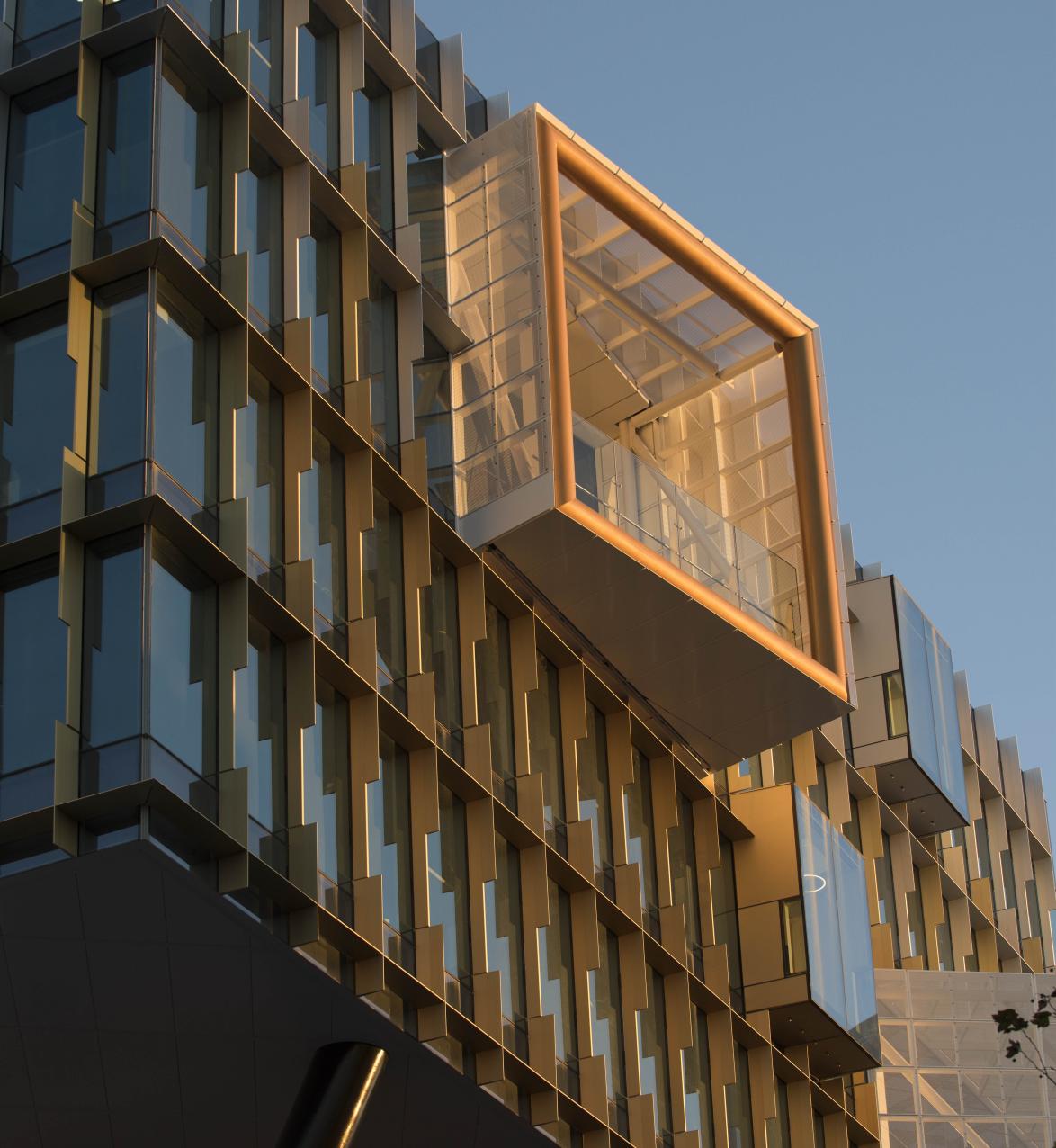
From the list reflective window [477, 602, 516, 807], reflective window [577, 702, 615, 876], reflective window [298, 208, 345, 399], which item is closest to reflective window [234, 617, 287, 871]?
reflective window [298, 208, 345, 399]

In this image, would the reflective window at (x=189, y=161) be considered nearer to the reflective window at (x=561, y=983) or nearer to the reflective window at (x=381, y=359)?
the reflective window at (x=381, y=359)

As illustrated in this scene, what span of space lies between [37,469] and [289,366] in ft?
12.6

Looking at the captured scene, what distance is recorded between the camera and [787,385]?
125 feet

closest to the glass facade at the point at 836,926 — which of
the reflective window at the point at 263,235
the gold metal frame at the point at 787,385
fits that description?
the gold metal frame at the point at 787,385

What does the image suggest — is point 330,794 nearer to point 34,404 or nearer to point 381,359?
point 34,404

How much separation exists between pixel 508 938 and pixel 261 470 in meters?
7.09

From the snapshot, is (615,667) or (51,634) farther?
(615,667)

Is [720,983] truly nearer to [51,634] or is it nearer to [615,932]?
[615,932]

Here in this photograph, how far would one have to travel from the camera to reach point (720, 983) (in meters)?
36.3

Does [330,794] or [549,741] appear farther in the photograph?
[549,741]

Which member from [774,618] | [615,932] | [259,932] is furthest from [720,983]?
[259,932]

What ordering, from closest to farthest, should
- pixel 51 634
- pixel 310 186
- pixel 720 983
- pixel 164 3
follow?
1. pixel 51 634
2. pixel 164 3
3. pixel 310 186
4. pixel 720 983

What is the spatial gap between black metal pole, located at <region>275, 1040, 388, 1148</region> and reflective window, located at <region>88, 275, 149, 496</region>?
22.3ft

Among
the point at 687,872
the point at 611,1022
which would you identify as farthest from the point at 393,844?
the point at 687,872
